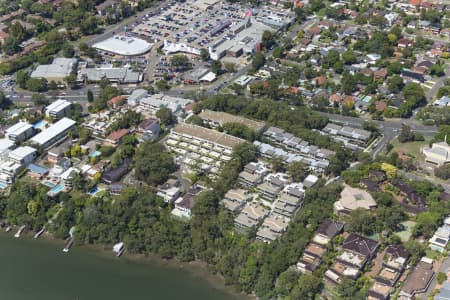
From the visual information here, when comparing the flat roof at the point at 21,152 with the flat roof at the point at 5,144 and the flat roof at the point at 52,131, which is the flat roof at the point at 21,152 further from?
the flat roof at the point at 52,131

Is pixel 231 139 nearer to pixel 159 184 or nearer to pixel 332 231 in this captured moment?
pixel 159 184

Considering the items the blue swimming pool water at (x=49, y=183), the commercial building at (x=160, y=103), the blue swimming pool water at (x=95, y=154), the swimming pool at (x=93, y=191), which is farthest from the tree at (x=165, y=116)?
the blue swimming pool water at (x=49, y=183)

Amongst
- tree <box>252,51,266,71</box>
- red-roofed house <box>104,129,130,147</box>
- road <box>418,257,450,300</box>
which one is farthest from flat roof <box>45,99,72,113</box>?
road <box>418,257,450,300</box>

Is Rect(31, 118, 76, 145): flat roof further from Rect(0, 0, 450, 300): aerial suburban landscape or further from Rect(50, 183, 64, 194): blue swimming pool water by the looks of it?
Rect(50, 183, 64, 194): blue swimming pool water

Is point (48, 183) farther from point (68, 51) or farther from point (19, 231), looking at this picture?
point (68, 51)

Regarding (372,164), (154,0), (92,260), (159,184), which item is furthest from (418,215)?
(154,0)

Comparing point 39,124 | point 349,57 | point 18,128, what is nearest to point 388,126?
point 349,57
